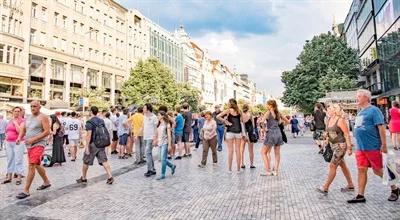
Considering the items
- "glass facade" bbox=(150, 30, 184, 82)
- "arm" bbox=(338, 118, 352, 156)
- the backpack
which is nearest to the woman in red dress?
"arm" bbox=(338, 118, 352, 156)

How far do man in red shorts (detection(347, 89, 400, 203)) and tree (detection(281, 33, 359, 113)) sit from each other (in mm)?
37597

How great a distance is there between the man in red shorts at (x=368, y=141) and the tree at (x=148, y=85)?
141 feet

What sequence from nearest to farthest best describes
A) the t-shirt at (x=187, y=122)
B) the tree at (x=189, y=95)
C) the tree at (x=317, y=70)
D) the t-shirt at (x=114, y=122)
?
1. the t-shirt at (x=187, y=122)
2. the t-shirt at (x=114, y=122)
3. the tree at (x=317, y=70)
4. the tree at (x=189, y=95)

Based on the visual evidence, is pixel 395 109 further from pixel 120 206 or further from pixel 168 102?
pixel 168 102

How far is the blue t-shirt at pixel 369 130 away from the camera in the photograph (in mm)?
5891

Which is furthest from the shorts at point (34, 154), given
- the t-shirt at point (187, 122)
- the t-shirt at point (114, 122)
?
the t-shirt at point (114, 122)

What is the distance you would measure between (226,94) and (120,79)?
261 ft

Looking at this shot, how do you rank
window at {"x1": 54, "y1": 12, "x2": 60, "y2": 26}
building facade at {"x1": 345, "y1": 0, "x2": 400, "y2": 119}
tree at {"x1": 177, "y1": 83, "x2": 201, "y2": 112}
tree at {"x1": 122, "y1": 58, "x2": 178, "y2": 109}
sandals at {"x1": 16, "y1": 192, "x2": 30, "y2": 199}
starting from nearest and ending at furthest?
sandals at {"x1": 16, "y1": 192, "x2": 30, "y2": 199}, building facade at {"x1": 345, "y1": 0, "x2": 400, "y2": 119}, window at {"x1": 54, "y1": 12, "x2": 60, "y2": 26}, tree at {"x1": 122, "y1": 58, "x2": 178, "y2": 109}, tree at {"x1": 177, "y1": 83, "x2": 201, "y2": 112}

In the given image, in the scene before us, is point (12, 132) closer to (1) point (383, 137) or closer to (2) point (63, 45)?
(1) point (383, 137)

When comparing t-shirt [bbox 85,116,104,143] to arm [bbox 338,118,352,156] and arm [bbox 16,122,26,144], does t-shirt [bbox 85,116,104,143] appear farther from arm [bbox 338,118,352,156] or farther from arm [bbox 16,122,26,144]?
arm [bbox 338,118,352,156]

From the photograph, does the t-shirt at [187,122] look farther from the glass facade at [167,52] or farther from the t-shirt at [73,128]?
the glass facade at [167,52]

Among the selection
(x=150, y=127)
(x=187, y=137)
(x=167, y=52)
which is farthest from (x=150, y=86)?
(x=150, y=127)

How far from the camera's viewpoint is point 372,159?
232 inches

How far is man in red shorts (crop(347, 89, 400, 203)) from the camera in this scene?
5.88 metres
